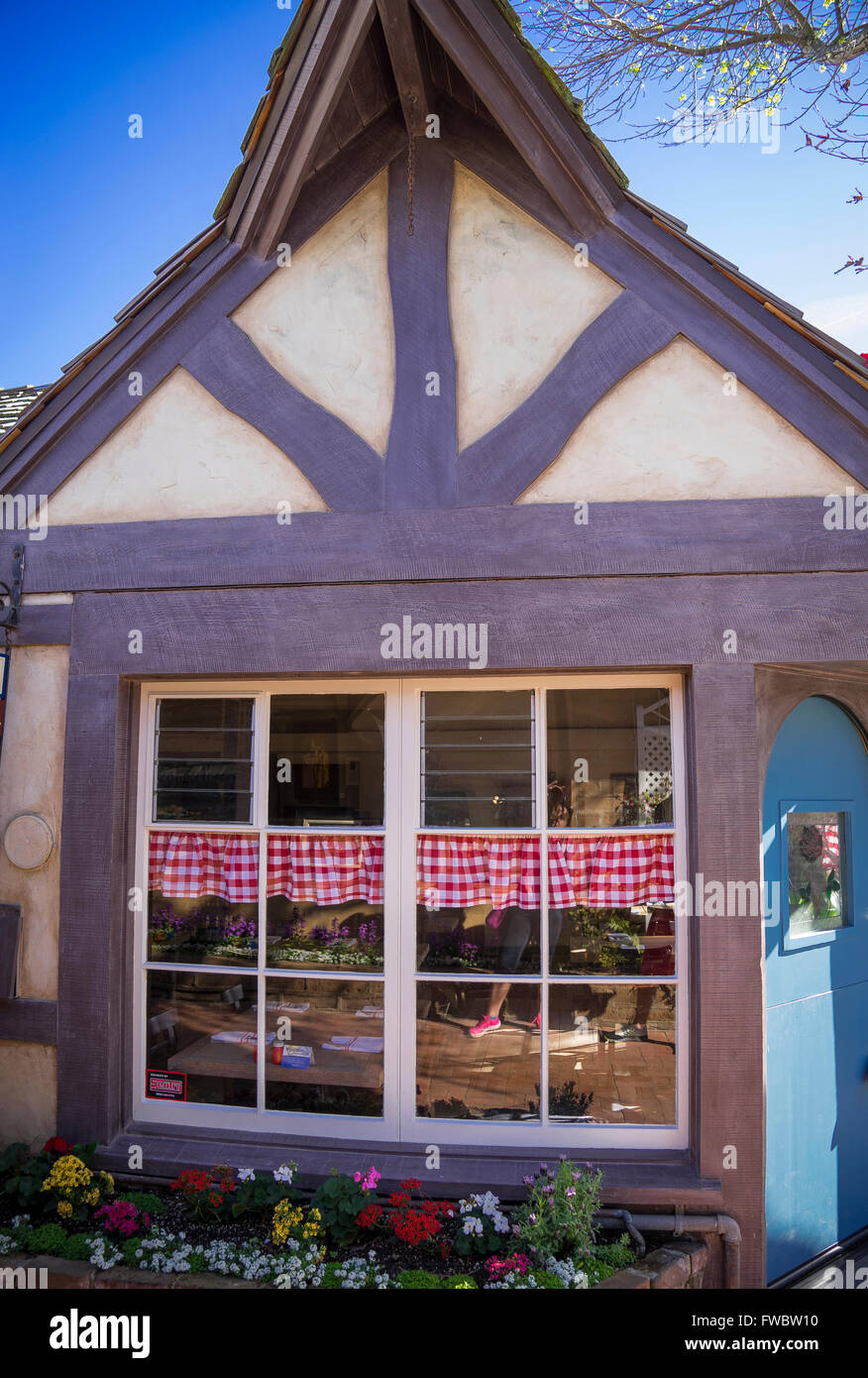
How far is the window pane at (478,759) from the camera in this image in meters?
3.78

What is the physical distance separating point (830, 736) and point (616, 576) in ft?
4.76

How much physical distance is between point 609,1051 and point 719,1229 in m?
0.74

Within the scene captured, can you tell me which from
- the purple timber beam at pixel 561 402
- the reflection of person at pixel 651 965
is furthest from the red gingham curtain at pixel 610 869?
the purple timber beam at pixel 561 402

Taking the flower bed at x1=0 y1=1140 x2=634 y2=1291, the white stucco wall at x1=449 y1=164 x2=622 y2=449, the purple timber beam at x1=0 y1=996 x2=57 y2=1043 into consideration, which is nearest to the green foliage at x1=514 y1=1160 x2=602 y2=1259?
the flower bed at x1=0 y1=1140 x2=634 y2=1291

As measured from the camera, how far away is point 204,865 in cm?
400

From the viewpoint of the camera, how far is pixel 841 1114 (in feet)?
13.2

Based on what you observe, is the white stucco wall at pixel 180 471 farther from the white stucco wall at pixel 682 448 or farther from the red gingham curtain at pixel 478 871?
the red gingham curtain at pixel 478 871

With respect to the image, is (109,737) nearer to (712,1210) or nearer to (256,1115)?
(256,1115)

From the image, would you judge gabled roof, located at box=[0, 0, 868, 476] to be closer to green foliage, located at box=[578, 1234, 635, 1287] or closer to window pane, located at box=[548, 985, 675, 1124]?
window pane, located at box=[548, 985, 675, 1124]

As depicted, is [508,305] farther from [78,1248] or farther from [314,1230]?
[78,1248]

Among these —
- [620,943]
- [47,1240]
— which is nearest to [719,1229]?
[620,943]
